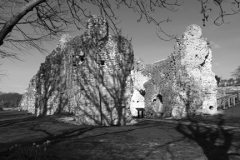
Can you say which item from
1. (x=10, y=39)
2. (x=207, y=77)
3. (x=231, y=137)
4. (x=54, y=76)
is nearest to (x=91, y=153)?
(x=10, y=39)

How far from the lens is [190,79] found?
15.0m

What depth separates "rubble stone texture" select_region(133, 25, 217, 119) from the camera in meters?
14.7

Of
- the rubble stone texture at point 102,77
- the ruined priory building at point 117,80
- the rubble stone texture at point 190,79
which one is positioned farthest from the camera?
the rubble stone texture at point 190,79

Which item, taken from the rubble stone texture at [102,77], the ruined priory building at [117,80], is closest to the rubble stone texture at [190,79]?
the ruined priory building at [117,80]

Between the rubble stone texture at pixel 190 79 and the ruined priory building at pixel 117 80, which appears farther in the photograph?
the rubble stone texture at pixel 190 79

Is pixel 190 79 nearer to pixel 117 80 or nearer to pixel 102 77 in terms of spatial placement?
pixel 117 80

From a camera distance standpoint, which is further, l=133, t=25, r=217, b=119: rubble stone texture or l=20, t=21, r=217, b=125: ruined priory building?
l=133, t=25, r=217, b=119: rubble stone texture

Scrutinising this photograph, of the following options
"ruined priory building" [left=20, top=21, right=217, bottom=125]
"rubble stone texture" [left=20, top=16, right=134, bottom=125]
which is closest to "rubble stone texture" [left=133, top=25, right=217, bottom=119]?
"ruined priory building" [left=20, top=21, right=217, bottom=125]

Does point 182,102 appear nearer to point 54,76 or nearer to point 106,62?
point 106,62

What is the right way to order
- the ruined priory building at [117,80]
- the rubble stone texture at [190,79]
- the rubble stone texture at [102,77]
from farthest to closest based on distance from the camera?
the rubble stone texture at [190,79] < the ruined priory building at [117,80] < the rubble stone texture at [102,77]

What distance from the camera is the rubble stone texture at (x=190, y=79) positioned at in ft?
48.3

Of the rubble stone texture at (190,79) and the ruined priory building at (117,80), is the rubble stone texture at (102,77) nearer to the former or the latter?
the ruined priory building at (117,80)

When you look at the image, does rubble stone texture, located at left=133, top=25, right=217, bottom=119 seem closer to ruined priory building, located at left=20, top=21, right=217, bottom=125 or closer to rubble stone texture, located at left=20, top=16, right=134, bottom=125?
ruined priory building, located at left=20, top=21, right=217, bottom=125

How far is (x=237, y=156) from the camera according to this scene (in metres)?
5.03
